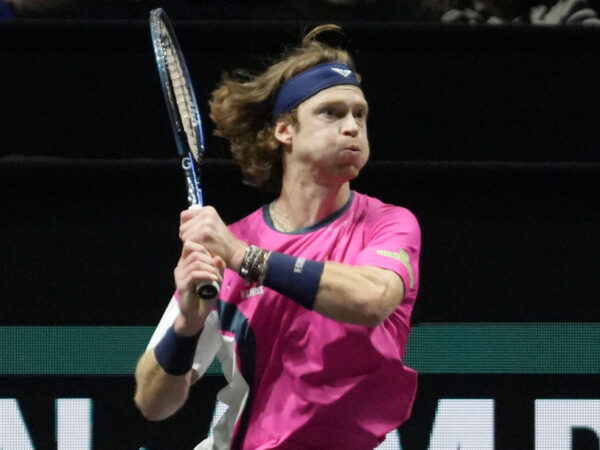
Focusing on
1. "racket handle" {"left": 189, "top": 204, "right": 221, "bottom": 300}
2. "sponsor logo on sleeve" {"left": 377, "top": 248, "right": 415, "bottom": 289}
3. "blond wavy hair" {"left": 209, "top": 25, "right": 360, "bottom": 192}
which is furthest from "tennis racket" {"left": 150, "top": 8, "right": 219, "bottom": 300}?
"sponsor logo on sleeve" {"left": 377, "top": 248, "right": 415, "bottom": 289}

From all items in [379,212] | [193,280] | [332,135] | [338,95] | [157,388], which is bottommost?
[157,388]

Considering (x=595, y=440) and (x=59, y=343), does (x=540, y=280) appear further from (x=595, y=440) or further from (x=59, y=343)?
(x=59, y=343)

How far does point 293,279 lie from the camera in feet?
8.38

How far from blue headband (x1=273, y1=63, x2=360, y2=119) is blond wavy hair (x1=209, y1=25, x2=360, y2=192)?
0.12ft

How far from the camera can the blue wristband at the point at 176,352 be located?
2699 mm

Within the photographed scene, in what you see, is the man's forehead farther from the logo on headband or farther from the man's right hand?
the man's right hand

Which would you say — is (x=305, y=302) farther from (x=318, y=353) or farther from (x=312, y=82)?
(x=312, y=82)

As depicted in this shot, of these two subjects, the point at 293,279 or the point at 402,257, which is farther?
the point at 402,257

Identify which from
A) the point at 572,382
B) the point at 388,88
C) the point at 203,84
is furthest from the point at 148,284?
the point at 572,382

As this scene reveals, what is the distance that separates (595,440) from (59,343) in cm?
166

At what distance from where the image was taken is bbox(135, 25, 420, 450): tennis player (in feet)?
8.45

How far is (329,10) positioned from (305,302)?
192cm

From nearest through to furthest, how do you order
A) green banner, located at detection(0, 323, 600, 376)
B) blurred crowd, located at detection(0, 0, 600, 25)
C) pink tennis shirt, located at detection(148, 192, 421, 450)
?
pink tennis shirt, located at detection(148, 192, 421, 450) → green banner, located at detection(0, 323, 600, 376) → blurred crowd, located at detection(0, 0, 600, 25)

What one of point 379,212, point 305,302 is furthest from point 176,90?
point 305,302
